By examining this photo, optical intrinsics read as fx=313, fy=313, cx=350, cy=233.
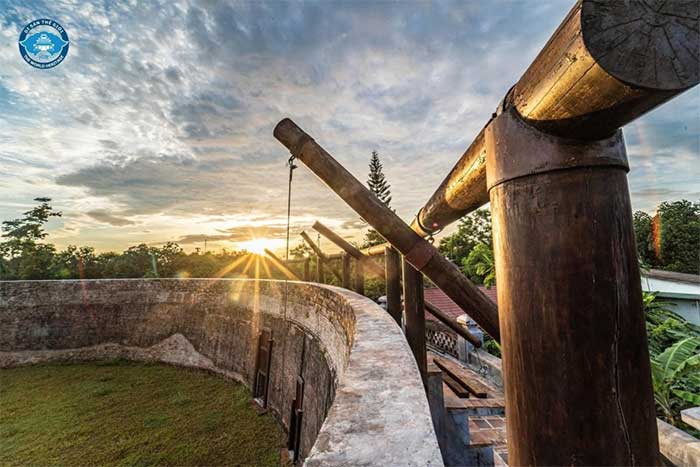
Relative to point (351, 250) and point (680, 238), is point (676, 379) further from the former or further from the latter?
point (680, 238)

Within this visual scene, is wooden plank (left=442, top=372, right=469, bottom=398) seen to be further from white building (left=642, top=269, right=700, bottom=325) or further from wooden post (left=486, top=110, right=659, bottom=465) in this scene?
white building (left=642, top=269, right=700, bottom=325)

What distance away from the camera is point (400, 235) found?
156 cm

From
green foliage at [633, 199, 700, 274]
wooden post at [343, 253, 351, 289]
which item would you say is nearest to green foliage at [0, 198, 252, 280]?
wooden post at [343, 253, 351, 289]

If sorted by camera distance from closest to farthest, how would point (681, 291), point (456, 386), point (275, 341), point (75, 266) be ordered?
point (456, 386), point (275, 341), point (681, 291), point (75, 266)

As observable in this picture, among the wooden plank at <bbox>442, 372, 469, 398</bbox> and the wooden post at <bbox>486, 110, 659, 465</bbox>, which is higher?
the wooden post at <bbox>486, 110, 659, 465</bbox>

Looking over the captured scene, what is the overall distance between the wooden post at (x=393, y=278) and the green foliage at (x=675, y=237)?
2195 centimetres

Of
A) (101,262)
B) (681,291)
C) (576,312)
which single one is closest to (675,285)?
(681,291)

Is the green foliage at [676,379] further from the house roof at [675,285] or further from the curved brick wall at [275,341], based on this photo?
the house roof at [675,285]

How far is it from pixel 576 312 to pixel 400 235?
0.98m

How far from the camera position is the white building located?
10500 mm

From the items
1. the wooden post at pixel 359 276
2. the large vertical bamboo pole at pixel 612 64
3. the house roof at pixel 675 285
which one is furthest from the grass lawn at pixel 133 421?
the house roof at pixel 675 285

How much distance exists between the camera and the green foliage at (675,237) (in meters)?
18.4

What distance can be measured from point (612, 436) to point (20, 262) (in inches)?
1022

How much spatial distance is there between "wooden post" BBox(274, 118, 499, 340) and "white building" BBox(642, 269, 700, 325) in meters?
12.6
